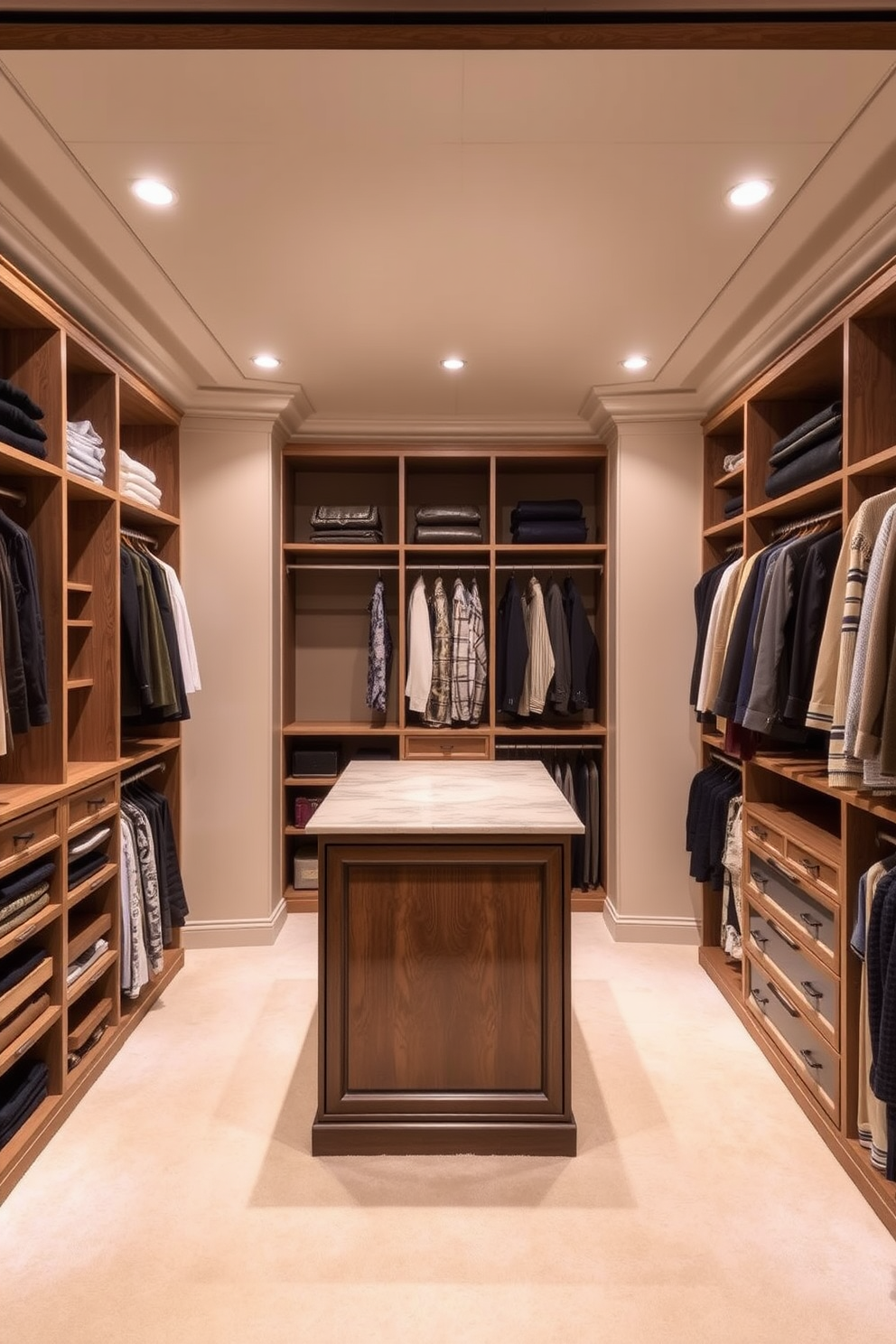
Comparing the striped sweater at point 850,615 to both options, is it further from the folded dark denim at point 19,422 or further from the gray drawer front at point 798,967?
the folded dark denim at point 19,422

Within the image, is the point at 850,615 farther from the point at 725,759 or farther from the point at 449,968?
the point at 725,759

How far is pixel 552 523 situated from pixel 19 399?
2.72m

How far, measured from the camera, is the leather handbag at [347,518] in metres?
4.26

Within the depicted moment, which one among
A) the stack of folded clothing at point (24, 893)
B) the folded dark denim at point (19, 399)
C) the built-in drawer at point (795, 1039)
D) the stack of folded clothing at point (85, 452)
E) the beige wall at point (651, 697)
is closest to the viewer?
the stack of folded clothing at point (24, 893)

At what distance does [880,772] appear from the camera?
1.82 metres

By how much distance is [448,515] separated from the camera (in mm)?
4312

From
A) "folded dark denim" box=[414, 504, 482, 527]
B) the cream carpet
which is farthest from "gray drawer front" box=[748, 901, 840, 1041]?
"folded dark denim" box=[414, 504, 482, 527]

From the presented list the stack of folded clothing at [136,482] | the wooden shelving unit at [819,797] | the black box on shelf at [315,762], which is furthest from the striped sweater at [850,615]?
the black box on shelf at [315,762]

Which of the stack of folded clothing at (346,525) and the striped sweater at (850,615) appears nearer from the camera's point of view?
the striped sweater at (850,615)

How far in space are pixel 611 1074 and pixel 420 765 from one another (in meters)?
1.34

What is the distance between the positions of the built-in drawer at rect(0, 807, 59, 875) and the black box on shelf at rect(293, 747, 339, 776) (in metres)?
1.88

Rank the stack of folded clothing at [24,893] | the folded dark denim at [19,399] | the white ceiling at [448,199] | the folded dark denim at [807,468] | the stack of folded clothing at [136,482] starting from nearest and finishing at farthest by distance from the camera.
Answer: the white ceiling at [448,199] → the stack of folded clothing at [24,893] → the folded dark denim at [19,399] → the folded dark denim at [807,468] → the stack of folded clothing at [136,482]

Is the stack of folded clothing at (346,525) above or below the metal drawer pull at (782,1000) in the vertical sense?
above

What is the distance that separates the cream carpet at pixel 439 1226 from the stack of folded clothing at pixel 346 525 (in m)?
2.56
